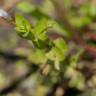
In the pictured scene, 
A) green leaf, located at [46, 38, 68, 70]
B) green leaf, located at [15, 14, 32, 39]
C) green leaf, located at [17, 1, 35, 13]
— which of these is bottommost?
green leaf, located at [46, 38, 68, 70]

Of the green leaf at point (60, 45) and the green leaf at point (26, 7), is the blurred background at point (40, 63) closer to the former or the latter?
the green leaf at point (26, 7)

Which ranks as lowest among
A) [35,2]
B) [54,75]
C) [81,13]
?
[54,75]

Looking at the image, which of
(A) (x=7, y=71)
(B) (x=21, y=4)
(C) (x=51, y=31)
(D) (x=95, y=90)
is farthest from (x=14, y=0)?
(D) (x=95, y=90)

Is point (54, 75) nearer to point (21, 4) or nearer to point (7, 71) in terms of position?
point (7, 71)

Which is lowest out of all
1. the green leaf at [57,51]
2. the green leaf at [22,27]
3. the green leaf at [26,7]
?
the green leaf at [57,51]

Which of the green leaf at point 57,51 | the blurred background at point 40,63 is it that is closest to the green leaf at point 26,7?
the blurred background at point 40,63

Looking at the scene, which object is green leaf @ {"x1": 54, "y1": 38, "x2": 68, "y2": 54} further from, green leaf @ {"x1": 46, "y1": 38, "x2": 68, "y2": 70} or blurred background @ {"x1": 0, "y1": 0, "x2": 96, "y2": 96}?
blurred background @ {"x1": 0, "y1": 0, "x2": 96, "y2": 96}

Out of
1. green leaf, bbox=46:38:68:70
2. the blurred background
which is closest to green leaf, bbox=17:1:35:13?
the blurred background

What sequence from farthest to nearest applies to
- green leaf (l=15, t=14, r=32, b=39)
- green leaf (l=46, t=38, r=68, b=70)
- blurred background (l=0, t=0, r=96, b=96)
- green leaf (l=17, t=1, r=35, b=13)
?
green leaf (l=17, t=1, r=35, b=13) → blurred background (l=0, t=0, r=96, b=96) → green leaf (l=46, t=38, r=68, b=70) → green leaf (l=15, t=14, r=32, b=39)

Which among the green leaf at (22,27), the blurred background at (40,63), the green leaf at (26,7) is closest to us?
the green leaf at (22,27)

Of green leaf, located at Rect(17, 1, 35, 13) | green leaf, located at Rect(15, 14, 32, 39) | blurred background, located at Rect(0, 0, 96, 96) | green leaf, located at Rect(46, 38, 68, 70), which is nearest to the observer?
green leaf, located at Rect(15, 14, 32, 39)

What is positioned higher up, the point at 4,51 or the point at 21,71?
the point at 4,51
